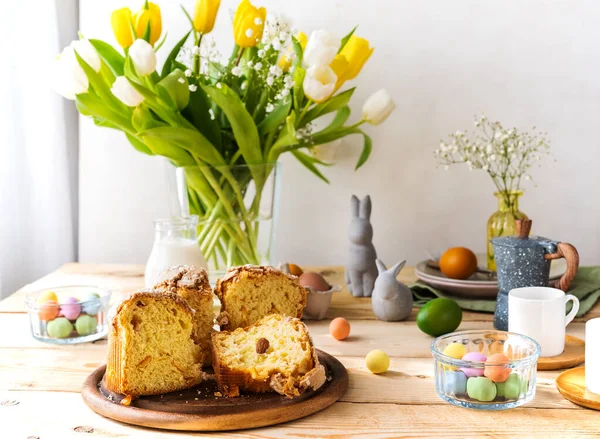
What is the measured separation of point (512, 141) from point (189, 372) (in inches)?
48.5

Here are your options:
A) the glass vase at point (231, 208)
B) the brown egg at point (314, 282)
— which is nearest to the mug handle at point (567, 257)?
the brown egg at point (314, 282)

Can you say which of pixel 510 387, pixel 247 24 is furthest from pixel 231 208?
pixel 510 387

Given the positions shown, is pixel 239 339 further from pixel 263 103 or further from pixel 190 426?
pixel 263 103

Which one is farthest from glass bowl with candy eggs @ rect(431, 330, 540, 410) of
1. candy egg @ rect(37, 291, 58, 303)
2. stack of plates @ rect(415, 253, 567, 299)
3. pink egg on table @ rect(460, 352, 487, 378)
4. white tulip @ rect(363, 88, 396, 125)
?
white tulip @ rect(363, 88, 396, 125)

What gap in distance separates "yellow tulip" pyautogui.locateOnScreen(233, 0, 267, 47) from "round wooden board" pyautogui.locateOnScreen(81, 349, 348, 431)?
847 millimetres

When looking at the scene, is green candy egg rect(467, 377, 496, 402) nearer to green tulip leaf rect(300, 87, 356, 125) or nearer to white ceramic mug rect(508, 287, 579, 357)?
white ceramic mug rect(508, 287, 579, 357)

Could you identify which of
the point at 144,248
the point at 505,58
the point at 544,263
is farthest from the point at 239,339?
the point at 505,58

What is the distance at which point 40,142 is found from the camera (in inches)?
78.4

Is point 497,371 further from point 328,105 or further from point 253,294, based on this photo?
point 328,105

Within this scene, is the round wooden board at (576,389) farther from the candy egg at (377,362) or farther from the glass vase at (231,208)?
the glass vase at (231,208)

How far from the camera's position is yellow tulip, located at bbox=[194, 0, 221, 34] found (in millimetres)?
1646

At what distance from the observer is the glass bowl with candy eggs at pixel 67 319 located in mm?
1336

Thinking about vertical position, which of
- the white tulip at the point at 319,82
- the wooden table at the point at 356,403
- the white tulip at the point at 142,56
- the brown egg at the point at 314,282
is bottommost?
the wooden table at the point at 356,403

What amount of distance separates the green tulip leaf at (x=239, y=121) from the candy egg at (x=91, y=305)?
48 cm
